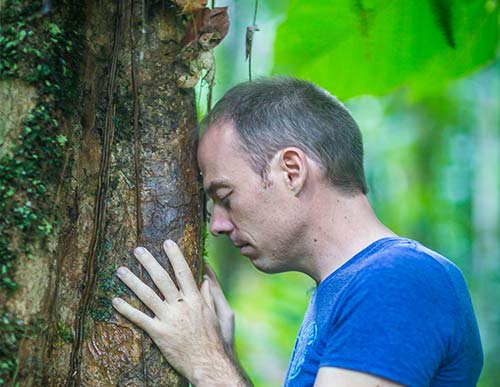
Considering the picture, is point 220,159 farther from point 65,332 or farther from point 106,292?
point 65,332

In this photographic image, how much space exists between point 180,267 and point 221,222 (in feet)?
1.04

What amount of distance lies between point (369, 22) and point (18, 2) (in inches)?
44.4

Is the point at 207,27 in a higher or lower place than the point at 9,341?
higher

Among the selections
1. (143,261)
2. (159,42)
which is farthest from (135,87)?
(143,261)

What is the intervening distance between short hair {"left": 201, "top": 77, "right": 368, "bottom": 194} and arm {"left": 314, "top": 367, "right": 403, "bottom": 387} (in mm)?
824

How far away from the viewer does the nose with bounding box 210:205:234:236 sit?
2635 mm

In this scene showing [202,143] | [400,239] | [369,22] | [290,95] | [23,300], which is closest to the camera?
[23,300]

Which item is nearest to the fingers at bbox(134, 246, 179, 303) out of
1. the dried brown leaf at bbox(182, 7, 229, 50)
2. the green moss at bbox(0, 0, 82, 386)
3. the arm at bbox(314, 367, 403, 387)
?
the green moss at bbox(0, 0, 82, 386)

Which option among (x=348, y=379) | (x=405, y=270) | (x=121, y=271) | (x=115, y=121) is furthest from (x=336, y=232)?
(x=115, y=121)

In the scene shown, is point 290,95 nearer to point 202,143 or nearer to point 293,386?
point 202,143

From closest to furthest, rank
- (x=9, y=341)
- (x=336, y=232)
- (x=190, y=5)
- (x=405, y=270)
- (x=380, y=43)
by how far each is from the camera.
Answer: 1. (x=9, y=341)
2. (x=405, y=270)
3. (x=380, y=43)
4. (x=190, y=5)
5. (x=336, y=232)

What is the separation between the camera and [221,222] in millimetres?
2650

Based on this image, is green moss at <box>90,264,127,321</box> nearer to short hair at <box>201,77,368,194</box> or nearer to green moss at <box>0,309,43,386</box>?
green moss at <box>0,309,43,386</box>

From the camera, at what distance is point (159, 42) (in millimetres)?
2453
